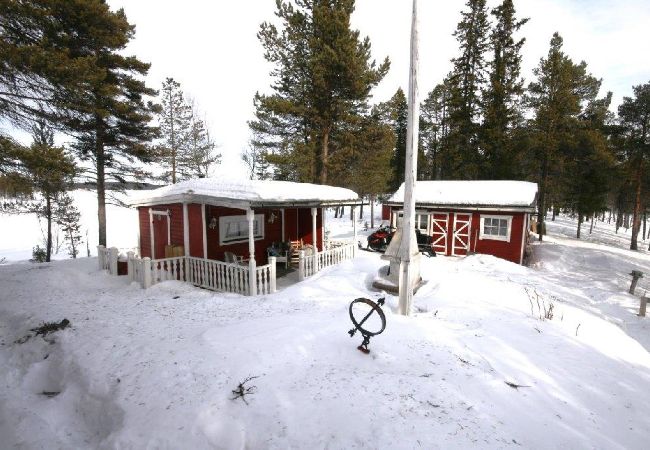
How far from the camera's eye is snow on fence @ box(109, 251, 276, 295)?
9.26m

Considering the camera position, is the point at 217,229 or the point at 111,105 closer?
the point at 217,229

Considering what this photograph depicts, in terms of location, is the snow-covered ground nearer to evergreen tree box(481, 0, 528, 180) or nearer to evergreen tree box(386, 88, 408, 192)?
evergreen tree box(481, 0, 528, 180)

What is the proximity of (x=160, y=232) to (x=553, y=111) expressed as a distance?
2604 cm

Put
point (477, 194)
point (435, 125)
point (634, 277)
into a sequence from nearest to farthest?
point (634, 277)
point (477, 194)
point (435, 125)

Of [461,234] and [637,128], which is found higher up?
[637,128]

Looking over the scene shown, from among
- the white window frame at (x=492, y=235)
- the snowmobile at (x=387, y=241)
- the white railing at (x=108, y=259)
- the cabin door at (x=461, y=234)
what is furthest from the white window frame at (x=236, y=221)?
the white window frame at (x=492, y=235)

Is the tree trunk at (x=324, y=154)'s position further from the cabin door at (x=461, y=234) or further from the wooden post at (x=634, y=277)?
the wooden post at (x=634, y=277)

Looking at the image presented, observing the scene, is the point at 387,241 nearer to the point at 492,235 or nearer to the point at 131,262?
the point at 492,235

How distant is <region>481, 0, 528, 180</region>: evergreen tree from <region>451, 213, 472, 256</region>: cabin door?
1023 centimetres

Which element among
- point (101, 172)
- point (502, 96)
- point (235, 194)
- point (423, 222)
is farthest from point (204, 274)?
point (502, 96)

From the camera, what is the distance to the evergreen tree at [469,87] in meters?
25.0

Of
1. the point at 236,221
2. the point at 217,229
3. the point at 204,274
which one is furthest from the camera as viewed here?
the point at 236,221

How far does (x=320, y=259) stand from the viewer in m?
11.7

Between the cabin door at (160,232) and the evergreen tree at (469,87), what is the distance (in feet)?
75.0
